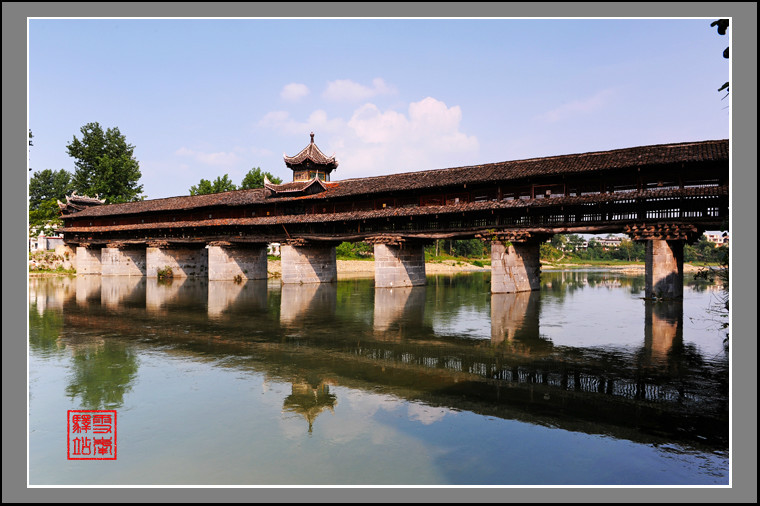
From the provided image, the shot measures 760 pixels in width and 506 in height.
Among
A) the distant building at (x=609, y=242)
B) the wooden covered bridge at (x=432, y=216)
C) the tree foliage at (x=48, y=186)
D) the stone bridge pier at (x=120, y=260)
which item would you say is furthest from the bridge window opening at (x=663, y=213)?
the distant building at (x=609, y=242)

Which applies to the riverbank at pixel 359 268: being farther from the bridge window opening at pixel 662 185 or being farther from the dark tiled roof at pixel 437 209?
the bridge window opening at pixel 662 185

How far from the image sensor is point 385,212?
3123cm

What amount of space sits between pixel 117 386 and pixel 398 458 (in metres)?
6.05

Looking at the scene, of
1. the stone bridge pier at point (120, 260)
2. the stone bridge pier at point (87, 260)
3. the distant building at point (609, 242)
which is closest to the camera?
the stone bridge pier at point (120, 260)

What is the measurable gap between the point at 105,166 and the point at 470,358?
69.3 metres

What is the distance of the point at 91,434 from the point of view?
23.3 feet

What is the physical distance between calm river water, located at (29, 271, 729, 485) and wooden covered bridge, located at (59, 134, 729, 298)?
23.1ft

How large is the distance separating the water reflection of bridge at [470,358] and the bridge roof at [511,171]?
6585mm

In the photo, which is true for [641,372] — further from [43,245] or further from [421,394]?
[43,245]

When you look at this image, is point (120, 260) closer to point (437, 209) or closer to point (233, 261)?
point (233, 261)

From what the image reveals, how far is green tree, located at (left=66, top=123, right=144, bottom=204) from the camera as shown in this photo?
67.8 meters

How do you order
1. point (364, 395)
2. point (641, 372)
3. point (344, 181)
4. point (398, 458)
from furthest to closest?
1. point (344, 181)
2. point (641, 372)
3. point (364, 395)
4. point (398, 458)

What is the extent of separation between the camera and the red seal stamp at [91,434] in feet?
21.4

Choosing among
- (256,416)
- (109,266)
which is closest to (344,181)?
(109,266)
